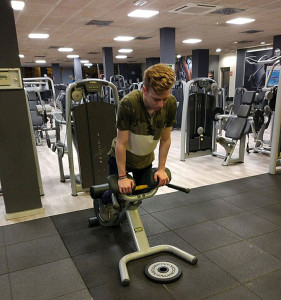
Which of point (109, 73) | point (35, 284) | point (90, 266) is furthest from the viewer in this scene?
point (109, 73)

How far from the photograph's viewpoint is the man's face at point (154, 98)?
1651mm

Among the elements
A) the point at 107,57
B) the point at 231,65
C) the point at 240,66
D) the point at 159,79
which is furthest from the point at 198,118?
the point at 231,65

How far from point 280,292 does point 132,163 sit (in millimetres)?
1264

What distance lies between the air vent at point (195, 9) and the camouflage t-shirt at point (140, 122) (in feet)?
12.8

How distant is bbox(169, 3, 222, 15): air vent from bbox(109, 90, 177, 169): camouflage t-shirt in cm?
391

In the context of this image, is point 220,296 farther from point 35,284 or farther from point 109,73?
point 109,73

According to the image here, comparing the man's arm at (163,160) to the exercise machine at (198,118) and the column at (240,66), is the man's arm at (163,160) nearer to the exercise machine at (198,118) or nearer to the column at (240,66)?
the exercise machine at (198,118)

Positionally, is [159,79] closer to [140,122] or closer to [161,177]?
[140,122]

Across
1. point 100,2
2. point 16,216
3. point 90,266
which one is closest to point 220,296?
point 90,266

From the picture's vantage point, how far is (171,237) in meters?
2.45

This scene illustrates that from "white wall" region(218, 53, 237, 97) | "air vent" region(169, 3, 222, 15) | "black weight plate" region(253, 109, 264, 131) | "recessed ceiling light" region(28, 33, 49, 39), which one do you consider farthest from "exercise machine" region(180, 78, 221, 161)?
"white wall" region(218, 53, 237, 97)

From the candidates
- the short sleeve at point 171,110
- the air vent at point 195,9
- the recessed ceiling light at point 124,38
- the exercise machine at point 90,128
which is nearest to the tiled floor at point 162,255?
the exercise machine at point 90,128

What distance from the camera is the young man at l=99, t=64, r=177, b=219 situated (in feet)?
5.37

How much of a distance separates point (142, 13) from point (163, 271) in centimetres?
500
